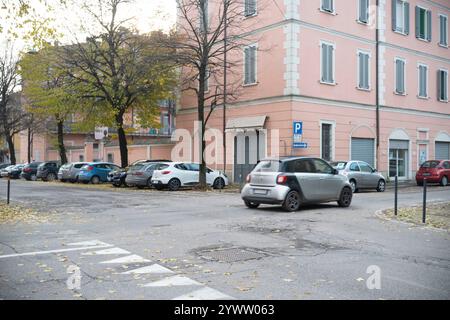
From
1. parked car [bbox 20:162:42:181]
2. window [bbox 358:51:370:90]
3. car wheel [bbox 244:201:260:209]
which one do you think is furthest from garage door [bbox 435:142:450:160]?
parked car [bbox 20:162:42:181]

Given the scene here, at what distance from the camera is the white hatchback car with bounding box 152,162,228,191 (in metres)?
25.4

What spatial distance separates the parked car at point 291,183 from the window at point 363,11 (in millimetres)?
17018

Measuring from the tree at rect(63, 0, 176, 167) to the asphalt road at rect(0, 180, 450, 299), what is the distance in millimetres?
16849

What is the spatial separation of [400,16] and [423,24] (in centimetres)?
264

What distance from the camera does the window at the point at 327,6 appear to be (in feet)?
91.1

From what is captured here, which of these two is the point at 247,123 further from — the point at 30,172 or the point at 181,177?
the point at 30,172

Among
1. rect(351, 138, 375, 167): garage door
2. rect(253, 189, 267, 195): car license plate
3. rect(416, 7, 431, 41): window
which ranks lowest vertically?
rect(253, 189, 267, 195): car license plate

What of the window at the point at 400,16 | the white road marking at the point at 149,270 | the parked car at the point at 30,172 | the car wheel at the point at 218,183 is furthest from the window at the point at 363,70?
the parked car at the point at 30,172

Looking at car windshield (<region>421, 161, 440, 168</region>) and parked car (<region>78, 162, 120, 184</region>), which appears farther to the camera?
parked car (<region>78, 162, 120, 184</region>)

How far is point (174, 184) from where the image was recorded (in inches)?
1009

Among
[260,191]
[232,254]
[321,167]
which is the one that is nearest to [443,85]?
[321,167]

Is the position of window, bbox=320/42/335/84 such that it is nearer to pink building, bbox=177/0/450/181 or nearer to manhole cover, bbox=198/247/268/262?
pink building, bbox=177/0/450/181

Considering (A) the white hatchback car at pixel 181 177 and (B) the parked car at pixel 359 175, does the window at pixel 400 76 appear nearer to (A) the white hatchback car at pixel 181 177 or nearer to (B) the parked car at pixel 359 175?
(B) the parked car at pixel 359 175

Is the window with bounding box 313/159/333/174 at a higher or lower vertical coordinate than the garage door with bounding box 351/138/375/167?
lower
